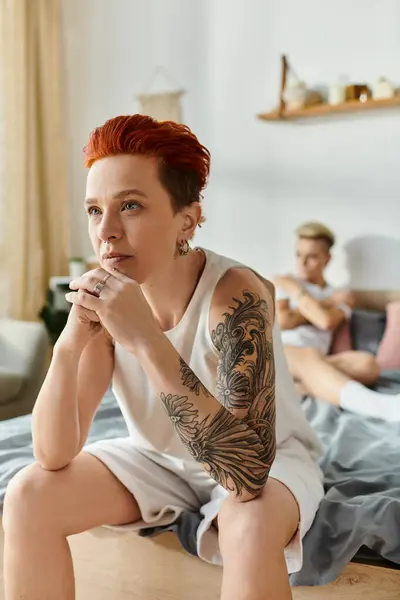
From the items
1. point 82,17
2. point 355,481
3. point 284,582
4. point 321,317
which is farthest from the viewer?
point 82,17

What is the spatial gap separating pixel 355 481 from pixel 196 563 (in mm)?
407

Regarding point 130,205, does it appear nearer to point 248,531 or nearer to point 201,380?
point 201,380

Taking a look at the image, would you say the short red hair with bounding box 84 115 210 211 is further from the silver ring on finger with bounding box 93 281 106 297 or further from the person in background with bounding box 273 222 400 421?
the person in background with bounding box 273 222 400 421

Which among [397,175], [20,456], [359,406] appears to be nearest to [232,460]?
[20,456]

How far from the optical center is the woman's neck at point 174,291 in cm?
120

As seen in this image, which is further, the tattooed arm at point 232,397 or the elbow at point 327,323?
the elbow at point 327,323

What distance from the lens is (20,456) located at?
155 centimetres

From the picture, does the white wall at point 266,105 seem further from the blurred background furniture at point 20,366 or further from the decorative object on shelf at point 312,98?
the blurred background furniture at point 20,366

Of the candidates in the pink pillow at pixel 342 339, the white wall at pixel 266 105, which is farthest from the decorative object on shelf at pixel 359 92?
the pink pillow at pixel 342 339

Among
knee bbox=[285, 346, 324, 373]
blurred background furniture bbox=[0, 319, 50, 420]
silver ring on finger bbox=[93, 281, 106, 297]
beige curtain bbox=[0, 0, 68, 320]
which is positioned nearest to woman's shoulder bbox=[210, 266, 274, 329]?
silver ring on finger bbox=[93, 281, 106, 297]

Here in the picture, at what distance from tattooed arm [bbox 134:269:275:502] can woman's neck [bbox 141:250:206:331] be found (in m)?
0.10

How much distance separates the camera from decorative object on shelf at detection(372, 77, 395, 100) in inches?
117

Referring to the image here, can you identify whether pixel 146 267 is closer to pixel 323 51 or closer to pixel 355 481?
pixel 355 481

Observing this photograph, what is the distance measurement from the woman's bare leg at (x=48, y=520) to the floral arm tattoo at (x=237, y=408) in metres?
0.23
